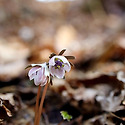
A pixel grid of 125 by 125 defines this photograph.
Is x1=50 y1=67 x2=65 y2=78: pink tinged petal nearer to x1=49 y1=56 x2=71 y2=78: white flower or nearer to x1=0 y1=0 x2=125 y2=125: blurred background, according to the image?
x1=49 y1=56 x2=71 y2=78: white flower

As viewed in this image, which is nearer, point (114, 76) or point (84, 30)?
point (114, 76)

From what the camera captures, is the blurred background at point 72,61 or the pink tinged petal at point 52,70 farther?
the blurred background at point 72,61

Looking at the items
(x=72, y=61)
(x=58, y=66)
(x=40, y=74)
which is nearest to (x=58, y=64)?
(x=58, y=66)

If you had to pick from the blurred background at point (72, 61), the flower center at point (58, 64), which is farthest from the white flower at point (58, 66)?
the blurred background at point (72, 61)

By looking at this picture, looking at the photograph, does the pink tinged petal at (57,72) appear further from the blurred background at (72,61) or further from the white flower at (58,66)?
the blurred background at (72,61)

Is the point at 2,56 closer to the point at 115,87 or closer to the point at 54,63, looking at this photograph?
the point at 115,87

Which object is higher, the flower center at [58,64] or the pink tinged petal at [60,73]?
the flower center at [58,64]

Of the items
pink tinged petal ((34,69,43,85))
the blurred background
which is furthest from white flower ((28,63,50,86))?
the blurred background

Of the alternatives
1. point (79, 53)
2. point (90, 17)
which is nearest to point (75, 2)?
point (90, 17)

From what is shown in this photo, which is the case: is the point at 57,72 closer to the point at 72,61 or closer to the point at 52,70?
the point at 52,70
